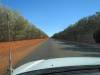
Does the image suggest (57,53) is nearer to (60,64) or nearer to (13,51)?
(13,51)

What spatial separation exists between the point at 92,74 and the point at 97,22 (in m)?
82.4

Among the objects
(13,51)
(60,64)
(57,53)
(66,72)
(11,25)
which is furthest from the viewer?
(11,25)

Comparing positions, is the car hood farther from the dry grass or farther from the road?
the road

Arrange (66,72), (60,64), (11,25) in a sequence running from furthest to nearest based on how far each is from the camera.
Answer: (11,25) → (60,64) → (66,72)

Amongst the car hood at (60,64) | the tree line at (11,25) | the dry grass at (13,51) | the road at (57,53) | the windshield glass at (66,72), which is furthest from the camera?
the tree line at (11,25)

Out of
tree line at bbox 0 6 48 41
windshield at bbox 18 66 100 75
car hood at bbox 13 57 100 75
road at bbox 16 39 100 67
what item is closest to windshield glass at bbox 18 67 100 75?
windshield at bbox 18 66 100 75

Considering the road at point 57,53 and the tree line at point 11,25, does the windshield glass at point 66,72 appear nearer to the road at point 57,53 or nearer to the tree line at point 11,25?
the road at point 57,53

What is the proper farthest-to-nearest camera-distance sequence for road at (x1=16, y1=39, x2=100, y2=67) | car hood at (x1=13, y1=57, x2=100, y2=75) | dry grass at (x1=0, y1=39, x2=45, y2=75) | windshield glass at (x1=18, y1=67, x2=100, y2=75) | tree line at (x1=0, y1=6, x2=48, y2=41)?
tree line at (x1=0, y1=6, x2=48, y2=41), road at (x1=16, y1=39, x2=100, y2=67), dry grass at (x1=0, y1=39, x2=45, y2=75), car hood at (x1=13, y1=57, x2=100, y2=75), windshield glass at (x1=18, y1=67, x2=100, y2=75)

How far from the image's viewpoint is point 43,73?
3322mm

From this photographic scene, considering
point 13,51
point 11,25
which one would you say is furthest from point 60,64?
point 11,25

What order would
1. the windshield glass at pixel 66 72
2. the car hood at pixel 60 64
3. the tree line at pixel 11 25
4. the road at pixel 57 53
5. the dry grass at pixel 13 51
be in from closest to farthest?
1. the windshield glass at pixel 66 72
2. the car hood at pixel 60 64
3. the dry grass at pixel 13 51
4. the road at pixel 57 53
5. the tree line at pixel 11 25

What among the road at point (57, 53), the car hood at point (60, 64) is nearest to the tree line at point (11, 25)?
the road at point (57, 53)

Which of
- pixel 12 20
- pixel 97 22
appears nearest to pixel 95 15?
pixel 97 22

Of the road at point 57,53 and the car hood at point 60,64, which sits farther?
the road at point 57,53
